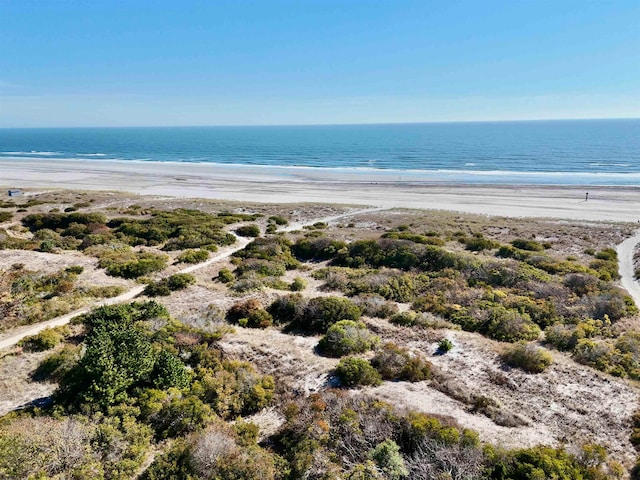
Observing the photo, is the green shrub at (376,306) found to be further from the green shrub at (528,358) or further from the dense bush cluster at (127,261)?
the dense bush cluster at (127,261)

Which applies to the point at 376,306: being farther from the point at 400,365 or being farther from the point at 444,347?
the point at 400,365

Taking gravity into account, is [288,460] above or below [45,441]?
below

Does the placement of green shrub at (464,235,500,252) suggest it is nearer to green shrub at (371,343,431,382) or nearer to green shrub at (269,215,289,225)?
green shrub at (269,215,289,225)

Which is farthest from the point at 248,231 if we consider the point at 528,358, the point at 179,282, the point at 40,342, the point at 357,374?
the point at 528,358

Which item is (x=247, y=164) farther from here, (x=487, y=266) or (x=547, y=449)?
(x=547, y=449)

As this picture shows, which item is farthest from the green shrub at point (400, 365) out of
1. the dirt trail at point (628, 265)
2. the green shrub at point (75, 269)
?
the green shrub at point (75, 269)

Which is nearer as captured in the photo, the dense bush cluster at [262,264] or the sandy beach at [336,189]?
the dense bush cluster at [262,264]

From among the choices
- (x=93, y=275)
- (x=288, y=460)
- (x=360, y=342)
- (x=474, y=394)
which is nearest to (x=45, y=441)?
(x=288, y=460)
